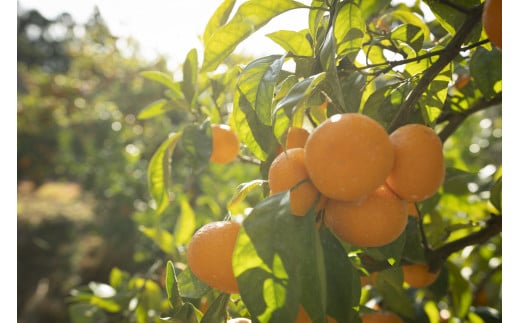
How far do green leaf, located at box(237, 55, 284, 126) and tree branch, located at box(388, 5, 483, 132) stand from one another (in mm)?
113

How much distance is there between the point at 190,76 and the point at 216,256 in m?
0.41

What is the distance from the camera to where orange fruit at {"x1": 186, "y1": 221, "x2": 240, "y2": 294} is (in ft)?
1.26

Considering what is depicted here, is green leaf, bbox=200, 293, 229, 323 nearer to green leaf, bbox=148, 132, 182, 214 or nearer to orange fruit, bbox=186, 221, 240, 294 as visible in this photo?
orange fruit, bbox=186, 221, 240, 294

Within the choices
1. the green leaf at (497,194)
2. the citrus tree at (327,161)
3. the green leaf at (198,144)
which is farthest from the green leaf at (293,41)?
the green leaf at (497,194)

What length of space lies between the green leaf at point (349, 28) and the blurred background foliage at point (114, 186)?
34 cm

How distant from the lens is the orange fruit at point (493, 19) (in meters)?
0.36

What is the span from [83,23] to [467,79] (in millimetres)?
2923

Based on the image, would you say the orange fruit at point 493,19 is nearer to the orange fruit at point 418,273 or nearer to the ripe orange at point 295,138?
the ripe orange at point 295,138

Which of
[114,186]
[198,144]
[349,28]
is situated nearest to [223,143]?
[198,144]

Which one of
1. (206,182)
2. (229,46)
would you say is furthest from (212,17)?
(206,182)

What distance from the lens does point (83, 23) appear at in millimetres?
3066

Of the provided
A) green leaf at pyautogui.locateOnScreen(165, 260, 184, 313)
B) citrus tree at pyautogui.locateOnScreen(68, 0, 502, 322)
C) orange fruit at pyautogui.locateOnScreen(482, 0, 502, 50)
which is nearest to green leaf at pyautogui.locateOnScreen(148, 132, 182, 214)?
citrus tree at pyautogui.locateOnScreen(68, 0, 502, 322)

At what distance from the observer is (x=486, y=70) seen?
22.8 inches
